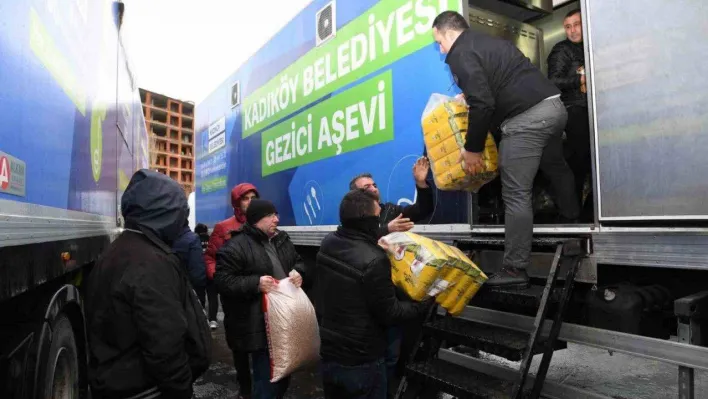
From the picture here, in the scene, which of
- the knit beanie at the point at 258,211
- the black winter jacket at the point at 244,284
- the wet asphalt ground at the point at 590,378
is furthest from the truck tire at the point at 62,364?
the wet asphalt ground at the point at 590,378

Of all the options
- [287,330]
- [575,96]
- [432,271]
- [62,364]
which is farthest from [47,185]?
[575,96]

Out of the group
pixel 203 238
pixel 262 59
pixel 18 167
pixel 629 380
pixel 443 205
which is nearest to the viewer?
pixel 18 167

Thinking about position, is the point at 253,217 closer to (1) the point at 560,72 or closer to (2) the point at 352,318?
(2) the point at 352,318

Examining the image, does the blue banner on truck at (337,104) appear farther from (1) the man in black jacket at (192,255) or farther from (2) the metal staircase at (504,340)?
(1) the man in black jacket at (192,255)

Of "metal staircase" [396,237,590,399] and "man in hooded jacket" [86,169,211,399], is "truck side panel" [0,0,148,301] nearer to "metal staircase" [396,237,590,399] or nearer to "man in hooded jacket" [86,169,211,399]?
"man in hooded jacket" [86,169,211,399]

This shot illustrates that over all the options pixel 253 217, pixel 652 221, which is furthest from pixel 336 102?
pixel 652 221

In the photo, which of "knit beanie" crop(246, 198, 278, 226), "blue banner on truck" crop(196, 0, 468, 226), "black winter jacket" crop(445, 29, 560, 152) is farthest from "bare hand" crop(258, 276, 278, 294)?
"black winter jacket" crop(445, 29, 560, 152)

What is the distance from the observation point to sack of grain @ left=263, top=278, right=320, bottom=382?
2.79 metres

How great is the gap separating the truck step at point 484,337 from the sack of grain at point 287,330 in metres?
0.72

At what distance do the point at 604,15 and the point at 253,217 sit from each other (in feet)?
7.01

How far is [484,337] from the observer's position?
2.34 m

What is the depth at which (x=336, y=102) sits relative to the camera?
3.83 metres

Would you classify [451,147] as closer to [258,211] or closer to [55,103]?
[258,211]

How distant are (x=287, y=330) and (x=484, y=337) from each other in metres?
1.10
